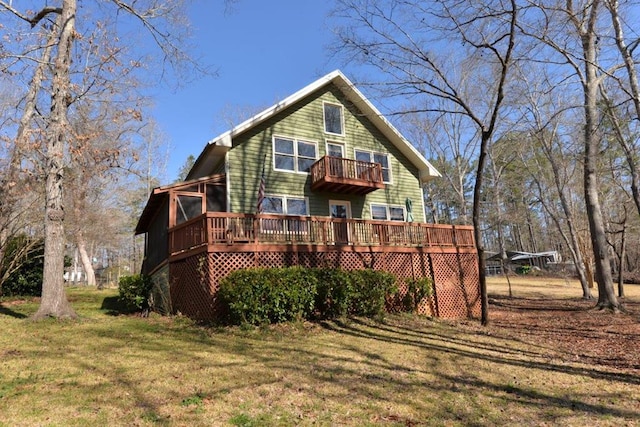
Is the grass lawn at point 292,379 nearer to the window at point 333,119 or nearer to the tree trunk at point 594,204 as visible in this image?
the tree trunk at point 594,204

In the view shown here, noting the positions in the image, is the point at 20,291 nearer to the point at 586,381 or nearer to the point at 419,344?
the point at 419,344

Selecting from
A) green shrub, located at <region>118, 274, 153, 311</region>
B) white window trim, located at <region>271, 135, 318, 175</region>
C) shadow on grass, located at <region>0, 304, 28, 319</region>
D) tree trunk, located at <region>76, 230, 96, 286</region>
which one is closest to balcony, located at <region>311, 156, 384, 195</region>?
white window trim, located at <region>271, 135, 318, 175</region>

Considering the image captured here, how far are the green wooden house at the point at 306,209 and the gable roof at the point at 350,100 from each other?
2.1 inches

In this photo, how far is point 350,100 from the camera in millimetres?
16609

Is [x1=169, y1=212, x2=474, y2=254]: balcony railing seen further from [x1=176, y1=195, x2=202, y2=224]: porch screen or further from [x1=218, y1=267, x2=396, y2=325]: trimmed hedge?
[x1=176, y1=195, x2=202, y2=224]: porch screen

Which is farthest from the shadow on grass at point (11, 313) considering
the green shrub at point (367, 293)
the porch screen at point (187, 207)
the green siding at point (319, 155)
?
the green shrub at point (367, 293)

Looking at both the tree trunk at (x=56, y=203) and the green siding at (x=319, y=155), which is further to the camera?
the green siding at (x=319, y=155)

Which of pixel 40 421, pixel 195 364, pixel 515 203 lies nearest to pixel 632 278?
pixel 515 203

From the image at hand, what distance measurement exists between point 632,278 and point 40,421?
3870 centimetres

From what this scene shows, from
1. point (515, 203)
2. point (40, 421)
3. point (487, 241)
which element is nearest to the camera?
point (40, 421)

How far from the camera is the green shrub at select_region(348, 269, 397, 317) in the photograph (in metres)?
10.2

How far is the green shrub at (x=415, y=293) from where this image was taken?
11.6m

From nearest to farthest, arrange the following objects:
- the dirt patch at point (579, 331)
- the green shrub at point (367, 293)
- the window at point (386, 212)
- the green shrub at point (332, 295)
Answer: the dirt patch at point (579, 331) → the green shrub at point (332, 295) → the green shrub at point (367, 293) → the window at point (386, 212)

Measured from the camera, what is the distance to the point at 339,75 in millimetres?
16641
